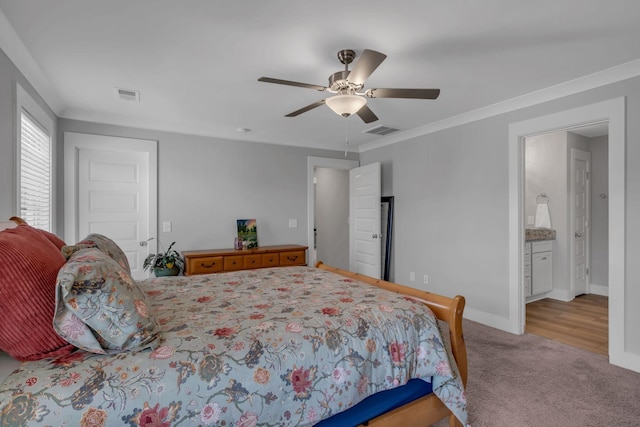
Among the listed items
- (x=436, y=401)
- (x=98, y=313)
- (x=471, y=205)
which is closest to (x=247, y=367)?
(x=98, y=313)

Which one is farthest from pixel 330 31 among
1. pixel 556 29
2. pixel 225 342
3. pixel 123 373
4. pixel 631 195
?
pixel 631 195

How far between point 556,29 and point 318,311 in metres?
2.32

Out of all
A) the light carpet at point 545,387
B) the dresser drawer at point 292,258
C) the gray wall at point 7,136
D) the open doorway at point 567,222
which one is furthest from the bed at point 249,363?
the open doorway at point 567,222

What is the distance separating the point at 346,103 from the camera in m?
2.25

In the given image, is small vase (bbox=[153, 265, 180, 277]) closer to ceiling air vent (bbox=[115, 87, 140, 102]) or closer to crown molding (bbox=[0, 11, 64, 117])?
ceiling air vent (bbox=[115, 87, 140, 102])

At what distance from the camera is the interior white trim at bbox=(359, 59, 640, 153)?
265 centimetres

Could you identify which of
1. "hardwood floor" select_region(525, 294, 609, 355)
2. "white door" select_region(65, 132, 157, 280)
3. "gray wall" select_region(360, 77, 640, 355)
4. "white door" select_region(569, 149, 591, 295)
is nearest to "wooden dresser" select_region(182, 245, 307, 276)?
"white door" select_region(65, 132, 157, 280)

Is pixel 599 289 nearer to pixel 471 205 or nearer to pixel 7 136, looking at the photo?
pixel 471 205

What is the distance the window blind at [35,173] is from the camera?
2671 millimetres

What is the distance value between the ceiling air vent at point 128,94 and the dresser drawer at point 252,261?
7.09ft

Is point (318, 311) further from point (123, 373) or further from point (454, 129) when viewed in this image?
point (454, 129)

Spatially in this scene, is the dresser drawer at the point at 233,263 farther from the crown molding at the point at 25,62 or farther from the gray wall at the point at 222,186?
the crown molding at the point at 25,62

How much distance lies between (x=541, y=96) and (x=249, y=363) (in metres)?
3.53

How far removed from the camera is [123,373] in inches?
44.5
